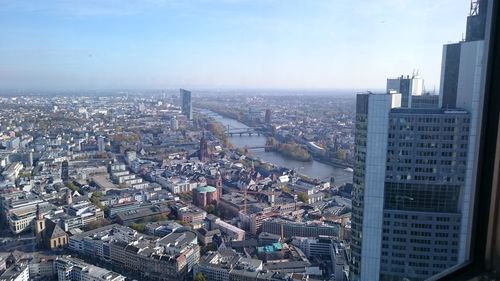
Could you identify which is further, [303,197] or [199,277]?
[303,197]

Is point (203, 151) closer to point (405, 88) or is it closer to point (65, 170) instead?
point (65, 170)

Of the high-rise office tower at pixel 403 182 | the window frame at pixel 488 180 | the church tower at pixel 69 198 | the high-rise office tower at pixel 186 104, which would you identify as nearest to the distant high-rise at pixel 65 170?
the church tower at pixel 69 198

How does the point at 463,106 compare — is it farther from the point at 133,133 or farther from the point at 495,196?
the point at 133,133

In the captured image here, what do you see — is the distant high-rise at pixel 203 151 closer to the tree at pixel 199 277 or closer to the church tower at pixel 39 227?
the church tower at pixel 39 227

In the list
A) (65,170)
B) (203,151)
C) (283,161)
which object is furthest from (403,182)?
(203,151)

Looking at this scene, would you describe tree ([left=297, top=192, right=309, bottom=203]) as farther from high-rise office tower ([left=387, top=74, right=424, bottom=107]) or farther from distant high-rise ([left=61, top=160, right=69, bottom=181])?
high-rise office tower ([left=387, top=74, right=424, bottom=107])
